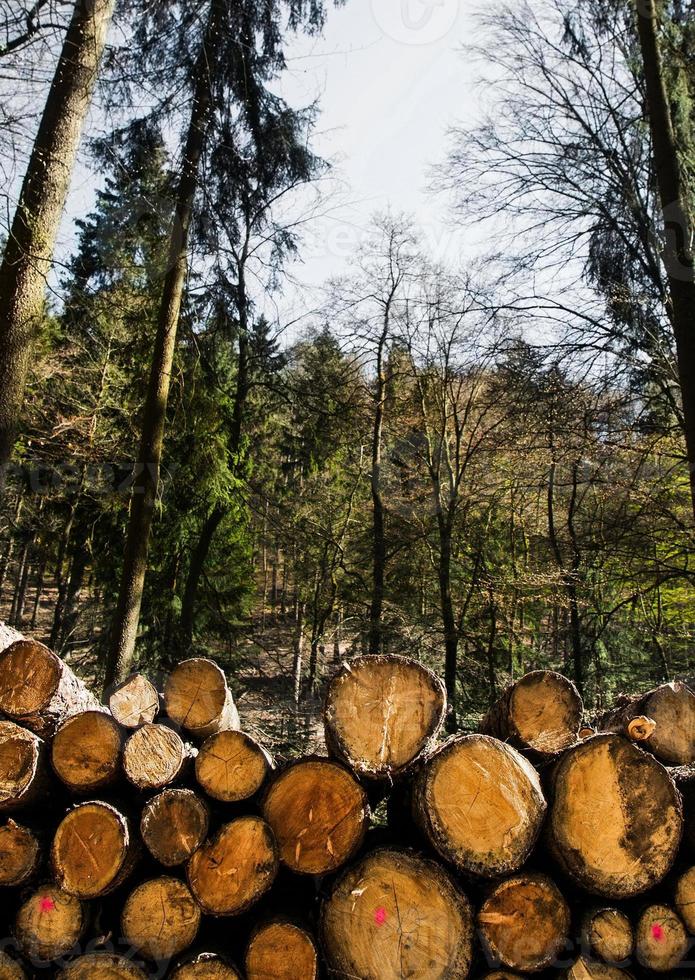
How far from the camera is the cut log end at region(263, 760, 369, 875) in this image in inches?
85.7

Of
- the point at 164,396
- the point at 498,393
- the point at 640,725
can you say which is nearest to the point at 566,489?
the point at 498,393

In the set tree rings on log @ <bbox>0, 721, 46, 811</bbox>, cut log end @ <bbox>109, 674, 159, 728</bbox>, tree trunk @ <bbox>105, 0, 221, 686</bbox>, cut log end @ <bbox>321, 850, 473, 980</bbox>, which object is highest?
tree trunk @ <bbox>105, 0, 221, 686</bbox>

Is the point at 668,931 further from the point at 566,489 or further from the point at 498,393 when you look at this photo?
the point at 566,489

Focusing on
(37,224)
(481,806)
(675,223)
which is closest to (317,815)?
(481,806)

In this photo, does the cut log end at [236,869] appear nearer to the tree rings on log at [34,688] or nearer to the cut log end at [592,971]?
the tree rings on log at [34,688]

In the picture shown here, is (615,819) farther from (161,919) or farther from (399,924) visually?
(161,919)

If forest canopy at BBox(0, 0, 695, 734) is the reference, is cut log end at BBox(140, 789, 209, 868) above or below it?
below

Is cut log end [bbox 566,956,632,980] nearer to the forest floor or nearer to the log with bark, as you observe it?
the log with bark

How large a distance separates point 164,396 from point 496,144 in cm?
529

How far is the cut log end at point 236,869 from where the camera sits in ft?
7.28

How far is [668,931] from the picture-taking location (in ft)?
6.89

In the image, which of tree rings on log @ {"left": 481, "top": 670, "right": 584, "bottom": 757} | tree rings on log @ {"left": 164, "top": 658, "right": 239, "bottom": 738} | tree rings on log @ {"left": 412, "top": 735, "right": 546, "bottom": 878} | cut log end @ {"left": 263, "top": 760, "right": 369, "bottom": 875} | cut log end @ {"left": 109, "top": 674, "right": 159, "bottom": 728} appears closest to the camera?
tree rings on log @ {"left": 412, "top": 735, "right": 546, "bottom": 878}

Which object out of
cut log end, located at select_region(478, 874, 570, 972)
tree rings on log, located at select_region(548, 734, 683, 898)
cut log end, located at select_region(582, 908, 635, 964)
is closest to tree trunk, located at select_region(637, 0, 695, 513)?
tree rings on log, located at select_region(548, 734, 683, 898)

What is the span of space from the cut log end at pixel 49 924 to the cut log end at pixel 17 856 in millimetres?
97
